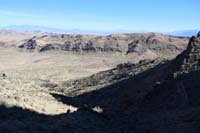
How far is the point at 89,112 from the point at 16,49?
11754cm

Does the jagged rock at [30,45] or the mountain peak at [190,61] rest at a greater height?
the mountain peak at [190,61]

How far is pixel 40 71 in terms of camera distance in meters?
89.4

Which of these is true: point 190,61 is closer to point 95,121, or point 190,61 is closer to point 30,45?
point 95,121

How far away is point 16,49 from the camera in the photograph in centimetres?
14475

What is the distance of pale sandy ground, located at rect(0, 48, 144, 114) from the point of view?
33125mm

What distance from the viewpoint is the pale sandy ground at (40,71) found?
33.1 m

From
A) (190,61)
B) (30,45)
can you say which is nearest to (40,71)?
(190,61)

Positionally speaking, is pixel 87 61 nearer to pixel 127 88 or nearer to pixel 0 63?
pixel 0 63

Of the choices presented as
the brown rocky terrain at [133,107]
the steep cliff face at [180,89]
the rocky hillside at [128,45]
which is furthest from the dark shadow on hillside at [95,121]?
the rocky hillside at [128,45]

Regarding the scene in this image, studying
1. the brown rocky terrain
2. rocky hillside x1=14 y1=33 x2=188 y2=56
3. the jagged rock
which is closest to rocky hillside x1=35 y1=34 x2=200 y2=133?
the brown rocky terrain

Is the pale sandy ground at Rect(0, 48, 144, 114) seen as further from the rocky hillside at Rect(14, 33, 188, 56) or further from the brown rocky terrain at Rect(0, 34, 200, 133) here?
the rocky hillside at Rect(14, 33, 188, 56)

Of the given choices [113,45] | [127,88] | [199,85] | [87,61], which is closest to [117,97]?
[127,88]

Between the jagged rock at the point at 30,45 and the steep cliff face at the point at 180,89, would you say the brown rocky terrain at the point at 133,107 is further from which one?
the jagged rock at the point at 30,45

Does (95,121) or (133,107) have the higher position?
(95,121)
